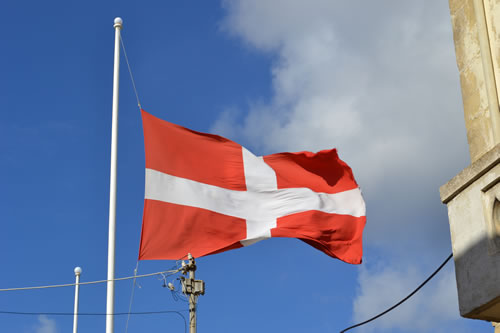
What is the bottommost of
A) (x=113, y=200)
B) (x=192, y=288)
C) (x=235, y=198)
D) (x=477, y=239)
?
(x=477, y=239)

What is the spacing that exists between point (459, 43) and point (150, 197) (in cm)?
712

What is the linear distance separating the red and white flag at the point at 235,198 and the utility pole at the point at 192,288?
1.82 meters

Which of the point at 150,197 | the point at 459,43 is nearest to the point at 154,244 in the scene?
the point at 150,197

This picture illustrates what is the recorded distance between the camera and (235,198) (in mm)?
15594

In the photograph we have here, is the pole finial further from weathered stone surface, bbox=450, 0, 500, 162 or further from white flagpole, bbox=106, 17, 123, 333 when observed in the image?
weathered stone surface, bbox=450, 0, 500, 162

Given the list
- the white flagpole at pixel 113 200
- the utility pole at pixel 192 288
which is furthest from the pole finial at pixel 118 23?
the utility pole at pixel 192 288

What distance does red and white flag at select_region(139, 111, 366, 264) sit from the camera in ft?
47.2

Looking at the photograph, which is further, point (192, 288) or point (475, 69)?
point (192, 288)

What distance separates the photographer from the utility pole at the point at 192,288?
16528 mm

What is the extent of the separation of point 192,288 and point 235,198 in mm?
2506

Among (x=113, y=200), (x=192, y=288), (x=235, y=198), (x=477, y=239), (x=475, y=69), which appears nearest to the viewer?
(x=477, y=239)

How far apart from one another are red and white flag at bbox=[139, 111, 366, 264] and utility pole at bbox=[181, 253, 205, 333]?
1.82 metres

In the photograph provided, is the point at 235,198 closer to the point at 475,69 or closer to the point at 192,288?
the point at 192,288

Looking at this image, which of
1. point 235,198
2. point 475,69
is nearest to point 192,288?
point 235,198
